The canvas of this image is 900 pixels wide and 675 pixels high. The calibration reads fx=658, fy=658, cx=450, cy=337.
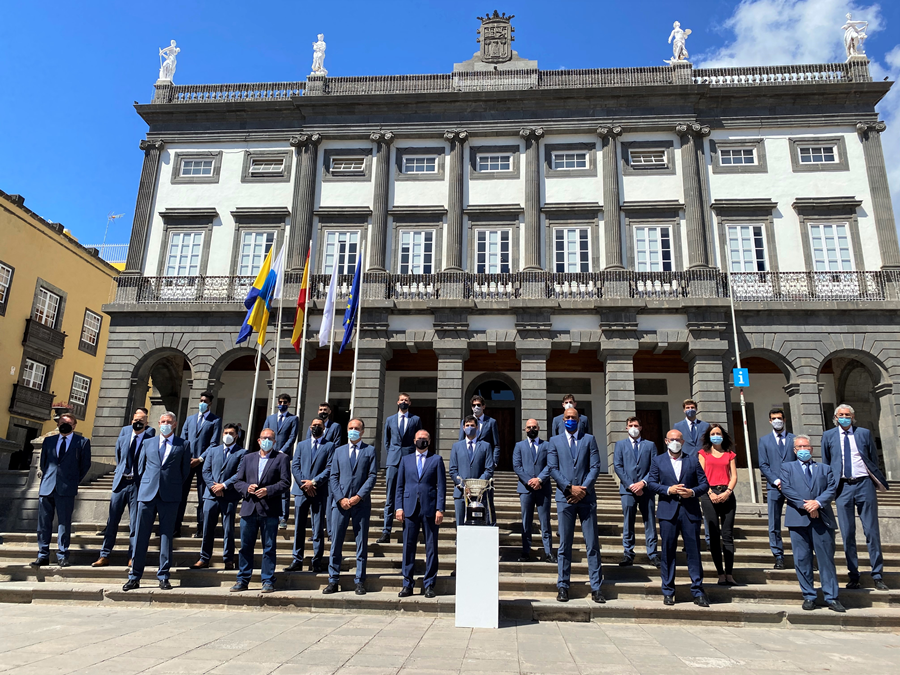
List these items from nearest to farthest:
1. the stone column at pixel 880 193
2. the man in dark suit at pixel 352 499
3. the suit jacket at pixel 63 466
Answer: the man in dark suit at pixel 352 499 < the suit jacket at pixel 63 466 < the stone column at pixel 880 193

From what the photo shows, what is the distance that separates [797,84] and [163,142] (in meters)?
20.9

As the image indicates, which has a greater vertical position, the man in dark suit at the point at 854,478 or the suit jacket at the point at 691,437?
the suit jacket at the point at 691,437

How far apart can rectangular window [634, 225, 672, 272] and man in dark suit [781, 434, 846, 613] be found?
12555 millimetres

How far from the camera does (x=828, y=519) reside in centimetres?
781

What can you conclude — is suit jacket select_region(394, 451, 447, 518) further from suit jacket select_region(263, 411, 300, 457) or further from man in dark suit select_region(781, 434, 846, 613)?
man in dark suit select_region(781, 434, 846, 613)

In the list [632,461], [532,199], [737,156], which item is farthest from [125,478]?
[737,156]

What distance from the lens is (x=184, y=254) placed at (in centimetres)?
2156

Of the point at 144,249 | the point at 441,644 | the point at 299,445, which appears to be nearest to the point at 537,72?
the point at 144,249

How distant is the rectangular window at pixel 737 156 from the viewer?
20916mm

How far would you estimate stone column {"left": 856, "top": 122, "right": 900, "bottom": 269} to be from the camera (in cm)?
1930

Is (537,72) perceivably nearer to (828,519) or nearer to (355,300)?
(355,300)

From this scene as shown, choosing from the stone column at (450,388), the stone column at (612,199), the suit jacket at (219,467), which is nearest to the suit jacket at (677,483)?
the suit jacket at (219,467)

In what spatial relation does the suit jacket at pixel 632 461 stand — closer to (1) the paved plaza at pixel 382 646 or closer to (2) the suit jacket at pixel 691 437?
(2) the suit jacket at pixel 691 437

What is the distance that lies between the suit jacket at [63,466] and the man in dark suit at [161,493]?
1.49 m
